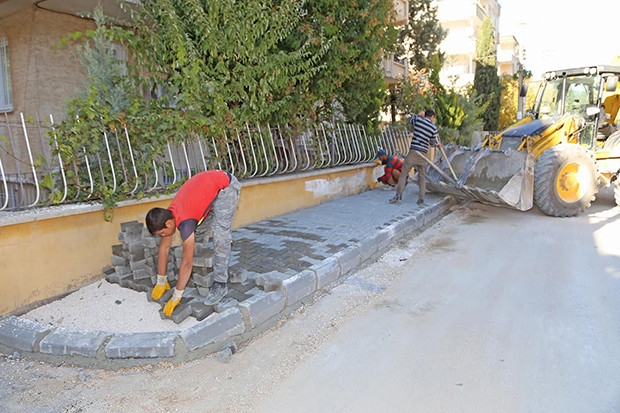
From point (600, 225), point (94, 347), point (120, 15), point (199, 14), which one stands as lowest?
point (600, 225)

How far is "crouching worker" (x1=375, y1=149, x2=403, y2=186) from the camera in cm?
930

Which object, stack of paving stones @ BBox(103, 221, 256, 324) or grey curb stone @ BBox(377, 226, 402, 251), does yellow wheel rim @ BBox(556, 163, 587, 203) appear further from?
stack of paving stones @ BBox(103, 221, 256, 324)

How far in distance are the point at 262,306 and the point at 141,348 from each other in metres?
→ 1.00

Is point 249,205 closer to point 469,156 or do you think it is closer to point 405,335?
point 405,335

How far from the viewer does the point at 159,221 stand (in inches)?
125

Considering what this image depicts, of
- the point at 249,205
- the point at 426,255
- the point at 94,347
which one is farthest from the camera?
the point at 249,205

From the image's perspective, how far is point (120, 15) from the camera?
711 cm

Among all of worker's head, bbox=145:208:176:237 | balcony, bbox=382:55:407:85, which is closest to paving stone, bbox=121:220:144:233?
worker's head, bbox=145:208:176:237

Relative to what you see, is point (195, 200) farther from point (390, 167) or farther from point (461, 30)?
point (461, 30)

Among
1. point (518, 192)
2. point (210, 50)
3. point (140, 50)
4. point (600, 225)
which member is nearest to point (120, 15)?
point (140, 50)

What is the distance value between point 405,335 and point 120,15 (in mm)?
7009

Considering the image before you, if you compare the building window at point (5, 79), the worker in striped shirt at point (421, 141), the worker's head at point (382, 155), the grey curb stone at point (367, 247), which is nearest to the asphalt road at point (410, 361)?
the grey curb stone at point (367, 247)

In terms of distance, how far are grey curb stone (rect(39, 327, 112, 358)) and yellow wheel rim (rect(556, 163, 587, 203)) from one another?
24.4 feet

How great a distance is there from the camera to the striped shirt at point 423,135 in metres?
7.47
